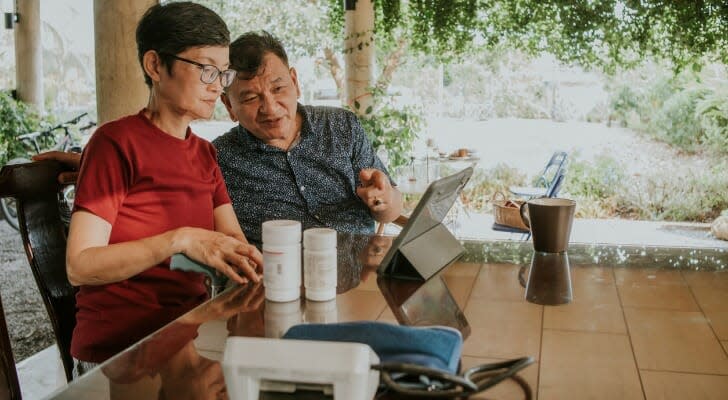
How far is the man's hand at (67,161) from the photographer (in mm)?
1714

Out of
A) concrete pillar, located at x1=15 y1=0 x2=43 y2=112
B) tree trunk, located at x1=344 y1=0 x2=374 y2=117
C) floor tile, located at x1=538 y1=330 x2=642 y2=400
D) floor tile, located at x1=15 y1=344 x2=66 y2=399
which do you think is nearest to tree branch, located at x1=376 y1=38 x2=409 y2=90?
tree trunk, located at x1=344 y1=0 x2=374 y2=117

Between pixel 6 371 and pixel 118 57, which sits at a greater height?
pixel 118 57

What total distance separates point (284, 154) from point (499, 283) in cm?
115

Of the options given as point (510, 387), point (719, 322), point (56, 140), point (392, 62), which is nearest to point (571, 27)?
point (392, 62)

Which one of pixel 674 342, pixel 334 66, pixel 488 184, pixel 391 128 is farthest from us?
pixel 334 66

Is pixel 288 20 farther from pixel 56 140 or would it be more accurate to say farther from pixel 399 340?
pixel 399 340

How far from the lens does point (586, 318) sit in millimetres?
1165

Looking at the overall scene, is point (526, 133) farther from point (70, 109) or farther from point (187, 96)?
point (187, 96)

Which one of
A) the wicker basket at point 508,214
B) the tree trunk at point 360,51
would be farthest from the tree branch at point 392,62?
the wicker basket at point 508,214

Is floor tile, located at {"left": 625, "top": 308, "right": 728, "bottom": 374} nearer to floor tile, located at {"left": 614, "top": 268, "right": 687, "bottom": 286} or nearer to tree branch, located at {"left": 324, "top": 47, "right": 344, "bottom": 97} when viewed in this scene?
floor tile, located at {"left": 614, "top": 268, "right": 687, "bottom": 286}

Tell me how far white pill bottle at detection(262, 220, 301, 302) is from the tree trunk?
4134 millimetres

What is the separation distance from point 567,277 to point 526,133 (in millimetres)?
6000

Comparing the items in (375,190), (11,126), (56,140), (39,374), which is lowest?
(39,374)

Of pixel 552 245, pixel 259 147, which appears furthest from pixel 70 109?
pixel 552 245
